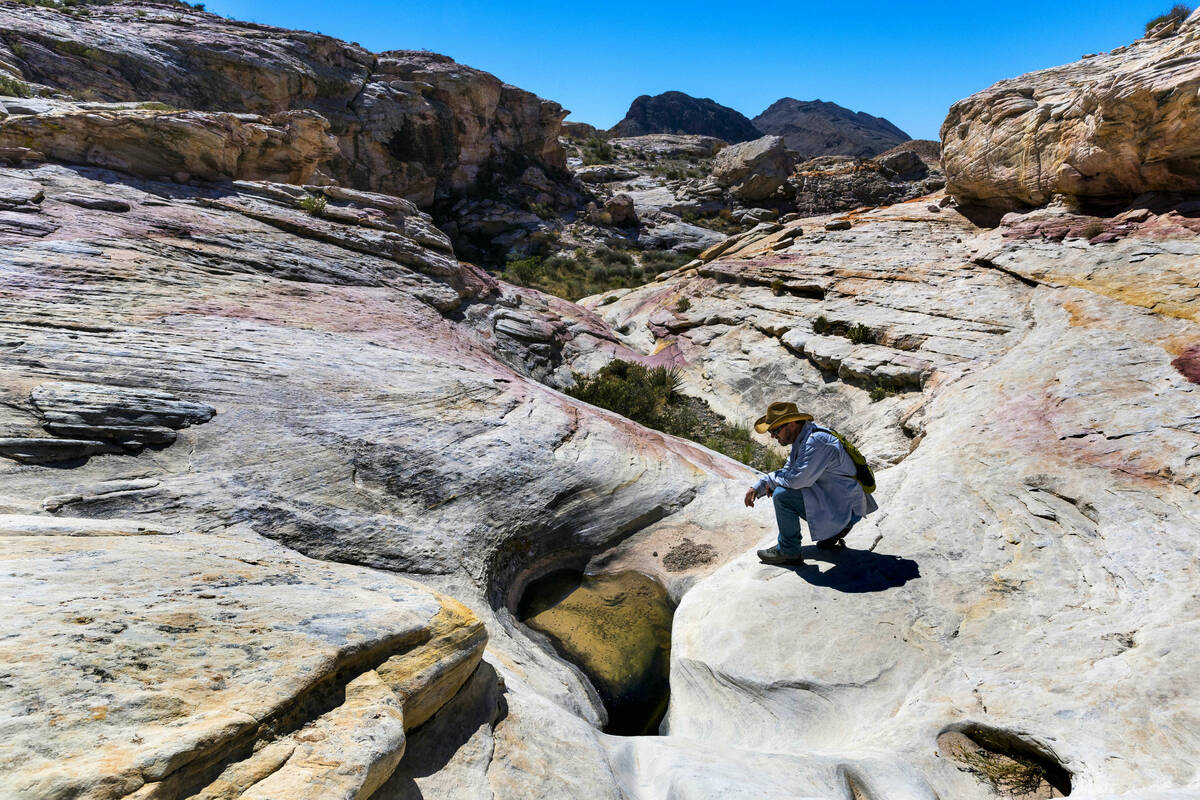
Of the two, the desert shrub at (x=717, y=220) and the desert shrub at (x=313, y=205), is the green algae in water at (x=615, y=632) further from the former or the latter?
the desert shrub at (x=717, y=220)

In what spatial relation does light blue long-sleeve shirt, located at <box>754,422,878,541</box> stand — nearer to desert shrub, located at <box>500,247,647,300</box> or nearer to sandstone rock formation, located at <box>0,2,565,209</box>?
desert shrub, located at <box>500,247,647,300</box>

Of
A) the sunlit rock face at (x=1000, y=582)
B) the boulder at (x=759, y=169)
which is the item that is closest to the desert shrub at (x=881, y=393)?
the sunlit rock face at (x=1000, y=582)

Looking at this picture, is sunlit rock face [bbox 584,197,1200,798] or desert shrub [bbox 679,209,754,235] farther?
desert shrub [bbox 679,209,754,235]

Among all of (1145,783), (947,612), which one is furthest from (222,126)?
(1145,783)

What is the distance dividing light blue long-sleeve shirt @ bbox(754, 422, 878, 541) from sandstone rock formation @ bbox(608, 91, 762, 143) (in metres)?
88.6

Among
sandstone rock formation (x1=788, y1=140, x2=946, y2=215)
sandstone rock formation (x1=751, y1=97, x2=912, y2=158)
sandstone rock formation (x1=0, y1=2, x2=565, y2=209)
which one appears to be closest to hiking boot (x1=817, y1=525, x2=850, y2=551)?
sandstone rock formation (x1=0, y1=2, x2=565, y2=209)

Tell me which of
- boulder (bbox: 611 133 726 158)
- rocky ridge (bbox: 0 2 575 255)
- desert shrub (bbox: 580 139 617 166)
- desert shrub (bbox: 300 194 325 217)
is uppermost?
boulder (bbox: 611 133 726 158)

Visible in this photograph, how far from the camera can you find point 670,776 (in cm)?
373

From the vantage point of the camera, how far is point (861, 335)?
1283 cm

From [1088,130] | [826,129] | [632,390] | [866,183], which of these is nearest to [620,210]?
[866,183]

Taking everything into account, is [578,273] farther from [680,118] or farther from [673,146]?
[680,118]

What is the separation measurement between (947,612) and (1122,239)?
424 inches

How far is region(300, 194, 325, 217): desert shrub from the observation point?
12531 mm

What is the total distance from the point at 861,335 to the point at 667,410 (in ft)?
15.5
